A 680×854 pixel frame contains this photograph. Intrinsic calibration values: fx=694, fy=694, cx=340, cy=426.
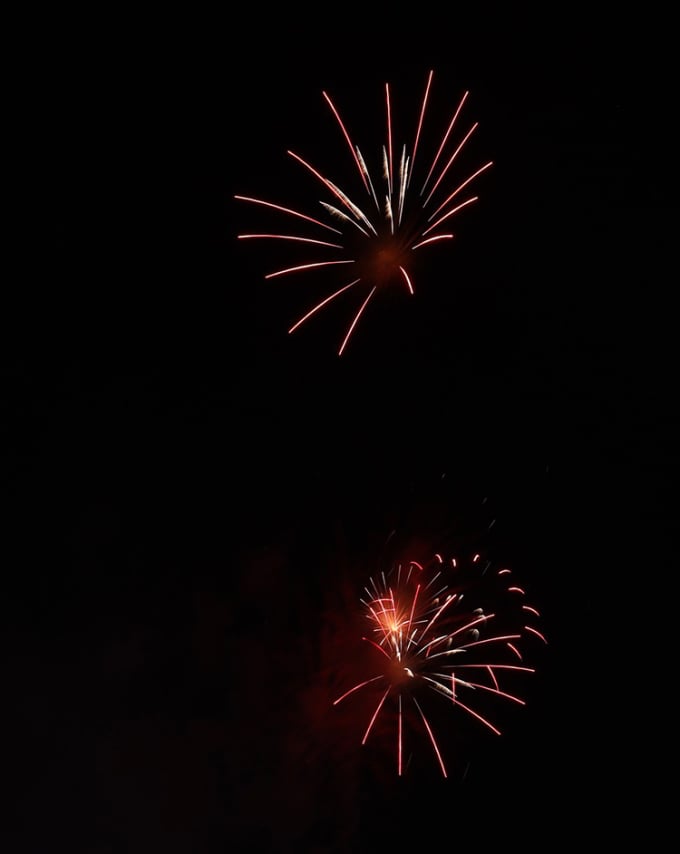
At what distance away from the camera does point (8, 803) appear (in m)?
2.63

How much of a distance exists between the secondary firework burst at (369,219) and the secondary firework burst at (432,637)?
127 centimetres

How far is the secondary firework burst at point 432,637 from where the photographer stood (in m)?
3.13

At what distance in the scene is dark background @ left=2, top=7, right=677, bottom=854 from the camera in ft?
8.86

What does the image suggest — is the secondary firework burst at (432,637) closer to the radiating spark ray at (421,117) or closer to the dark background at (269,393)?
the dark background at (269,393)

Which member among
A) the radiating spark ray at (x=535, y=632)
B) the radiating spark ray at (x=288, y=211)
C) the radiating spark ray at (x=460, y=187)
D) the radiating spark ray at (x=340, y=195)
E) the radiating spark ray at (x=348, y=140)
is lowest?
the radiating spark ray at (x=535, y=632)

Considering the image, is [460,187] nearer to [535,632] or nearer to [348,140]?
[348,140]

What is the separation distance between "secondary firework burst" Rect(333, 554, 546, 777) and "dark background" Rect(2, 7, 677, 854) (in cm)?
15

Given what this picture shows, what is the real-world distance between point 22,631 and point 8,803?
646 millimetres

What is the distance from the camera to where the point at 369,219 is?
285cm

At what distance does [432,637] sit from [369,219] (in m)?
1.87

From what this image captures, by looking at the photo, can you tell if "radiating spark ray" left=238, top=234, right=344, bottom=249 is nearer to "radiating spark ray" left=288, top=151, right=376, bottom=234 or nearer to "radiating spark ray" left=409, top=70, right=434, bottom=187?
"radiating spark ray" left=288, top=151, right=376, bottom=234

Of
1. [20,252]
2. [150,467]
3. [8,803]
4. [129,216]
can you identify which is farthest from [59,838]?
[129,216]

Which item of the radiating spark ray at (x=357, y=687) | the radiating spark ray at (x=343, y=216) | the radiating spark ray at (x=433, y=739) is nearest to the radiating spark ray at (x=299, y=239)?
the radiating spark ray at (x=343, y=216)

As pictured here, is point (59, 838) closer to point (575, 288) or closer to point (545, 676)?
point (545, 676)
